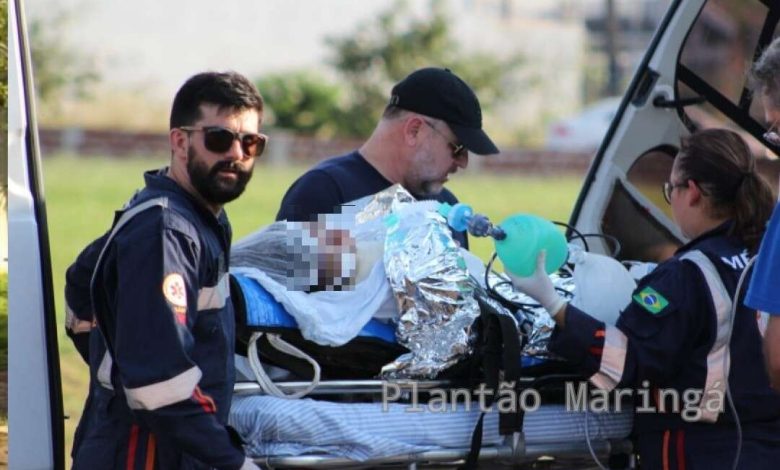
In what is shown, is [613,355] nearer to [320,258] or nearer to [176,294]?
[320,258]

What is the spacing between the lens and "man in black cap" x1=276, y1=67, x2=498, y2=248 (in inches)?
161

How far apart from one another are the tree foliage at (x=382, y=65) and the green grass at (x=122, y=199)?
7998 millimetres

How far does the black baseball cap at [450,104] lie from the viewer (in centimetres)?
406

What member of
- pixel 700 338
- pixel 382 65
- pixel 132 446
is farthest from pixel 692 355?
pixel 382 65

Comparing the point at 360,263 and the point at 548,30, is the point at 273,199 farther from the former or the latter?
the point at 548,30

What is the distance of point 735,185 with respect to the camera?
11.7 ft

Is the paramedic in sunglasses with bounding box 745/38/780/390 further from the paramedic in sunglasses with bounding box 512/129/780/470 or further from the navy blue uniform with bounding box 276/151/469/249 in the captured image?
the navy blue uniform with bounding box 276/151/469/249

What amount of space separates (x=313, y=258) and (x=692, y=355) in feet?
3.39

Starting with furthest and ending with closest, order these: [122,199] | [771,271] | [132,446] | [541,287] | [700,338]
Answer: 1. [122,199]
2. [700,338]
3. [541,287]
4. [132,446]
5. [771,271]

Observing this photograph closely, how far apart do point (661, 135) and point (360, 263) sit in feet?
5.66

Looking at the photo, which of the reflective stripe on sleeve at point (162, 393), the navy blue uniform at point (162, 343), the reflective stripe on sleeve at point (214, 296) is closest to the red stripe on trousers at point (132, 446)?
the navy blue uniform at point (162, 343)

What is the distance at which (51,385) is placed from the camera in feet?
10.1

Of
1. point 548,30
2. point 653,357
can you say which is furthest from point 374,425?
point 548,30

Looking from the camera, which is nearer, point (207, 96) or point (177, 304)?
point (177, 304)
